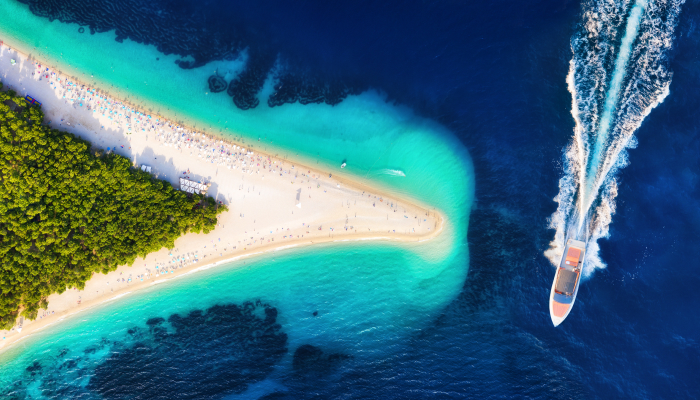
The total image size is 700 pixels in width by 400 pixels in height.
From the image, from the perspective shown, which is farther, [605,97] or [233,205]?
[605,97]

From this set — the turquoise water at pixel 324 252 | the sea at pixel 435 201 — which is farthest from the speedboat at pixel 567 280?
the turquoise water at pixel 324 252

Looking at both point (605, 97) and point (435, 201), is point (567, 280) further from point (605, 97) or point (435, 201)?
point (605, 97)

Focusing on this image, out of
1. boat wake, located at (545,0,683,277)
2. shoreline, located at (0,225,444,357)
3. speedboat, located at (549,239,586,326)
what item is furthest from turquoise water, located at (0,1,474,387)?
boat wake, located at (545,0,683,277)

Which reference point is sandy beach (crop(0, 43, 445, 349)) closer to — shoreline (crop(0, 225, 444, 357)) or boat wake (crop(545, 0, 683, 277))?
shoreline (crop(0, 225, 444, 357))

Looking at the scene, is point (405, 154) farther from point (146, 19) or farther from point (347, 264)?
point (146, 19)

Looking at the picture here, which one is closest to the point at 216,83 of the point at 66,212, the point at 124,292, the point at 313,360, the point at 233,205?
the point at 233,205

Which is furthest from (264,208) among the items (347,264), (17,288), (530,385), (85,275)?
(530,385)
